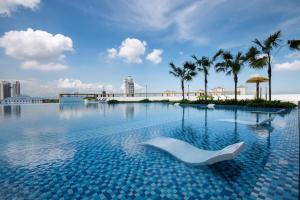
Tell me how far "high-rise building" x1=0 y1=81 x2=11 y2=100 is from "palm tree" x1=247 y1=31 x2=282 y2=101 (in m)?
51.2

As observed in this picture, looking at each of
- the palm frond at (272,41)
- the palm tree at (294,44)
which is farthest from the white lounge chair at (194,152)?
the palm frond at (272,41)

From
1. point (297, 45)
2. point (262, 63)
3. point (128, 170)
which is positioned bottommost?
point (128, 170)

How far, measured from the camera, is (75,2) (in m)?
12.7

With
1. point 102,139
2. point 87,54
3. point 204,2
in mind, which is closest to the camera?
point 102,139

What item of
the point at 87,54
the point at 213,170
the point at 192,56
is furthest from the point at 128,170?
the point at 87,54

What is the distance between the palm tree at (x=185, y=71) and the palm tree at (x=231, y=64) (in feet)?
15.8

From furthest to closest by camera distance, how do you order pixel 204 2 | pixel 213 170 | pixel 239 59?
pixel 239 59
pixel 204 2
pixel 213 170

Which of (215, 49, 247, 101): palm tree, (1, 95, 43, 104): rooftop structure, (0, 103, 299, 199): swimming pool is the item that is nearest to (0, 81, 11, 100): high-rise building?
(1, 95, 43, 104): rooftop structure

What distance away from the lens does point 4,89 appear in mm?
42750

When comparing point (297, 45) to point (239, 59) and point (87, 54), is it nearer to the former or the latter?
Answer: point (239, 59)

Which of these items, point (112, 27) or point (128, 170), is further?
point (112, 27)

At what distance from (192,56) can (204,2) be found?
10.5 meters

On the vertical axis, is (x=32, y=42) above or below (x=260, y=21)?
below

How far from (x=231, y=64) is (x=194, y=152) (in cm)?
1645
